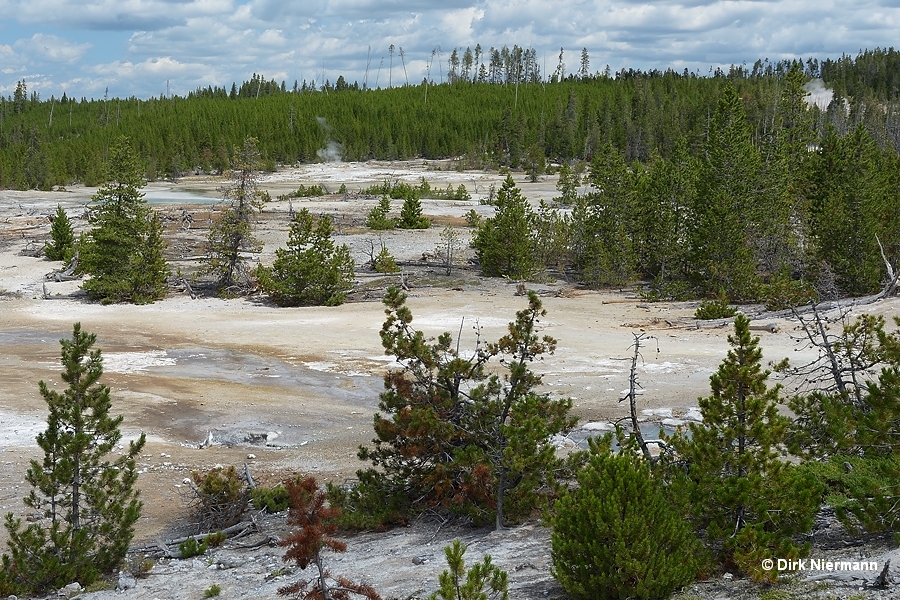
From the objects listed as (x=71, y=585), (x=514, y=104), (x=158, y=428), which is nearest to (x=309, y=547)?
(x=71, y=585)

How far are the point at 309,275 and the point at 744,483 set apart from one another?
915 inches

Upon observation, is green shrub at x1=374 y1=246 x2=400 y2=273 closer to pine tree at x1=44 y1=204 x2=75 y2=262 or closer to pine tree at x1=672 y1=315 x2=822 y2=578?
pine tree at x1=44 y1=204 x2=75 y2=262

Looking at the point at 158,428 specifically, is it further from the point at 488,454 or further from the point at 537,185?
the point at 537,185

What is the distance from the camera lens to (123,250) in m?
31.0

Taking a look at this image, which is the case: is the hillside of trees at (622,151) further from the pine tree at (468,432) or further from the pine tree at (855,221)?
the pine tree at (468,432)

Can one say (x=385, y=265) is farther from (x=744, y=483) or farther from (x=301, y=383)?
(x=744, y=483)

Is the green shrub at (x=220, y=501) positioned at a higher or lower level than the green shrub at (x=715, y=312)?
lower

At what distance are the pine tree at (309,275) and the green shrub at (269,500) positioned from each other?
17.4m

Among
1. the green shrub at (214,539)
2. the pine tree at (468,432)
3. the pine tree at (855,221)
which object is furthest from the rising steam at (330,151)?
the green shrub at (214,539)

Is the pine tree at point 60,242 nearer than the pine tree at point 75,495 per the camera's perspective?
No

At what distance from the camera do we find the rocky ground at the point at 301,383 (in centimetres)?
964

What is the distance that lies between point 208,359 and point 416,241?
21.8 m

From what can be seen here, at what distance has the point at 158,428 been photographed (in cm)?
1622

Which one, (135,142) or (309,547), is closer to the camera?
(309,547)
